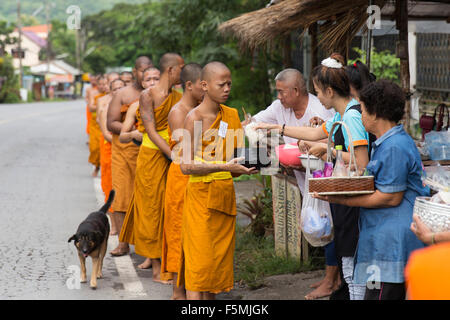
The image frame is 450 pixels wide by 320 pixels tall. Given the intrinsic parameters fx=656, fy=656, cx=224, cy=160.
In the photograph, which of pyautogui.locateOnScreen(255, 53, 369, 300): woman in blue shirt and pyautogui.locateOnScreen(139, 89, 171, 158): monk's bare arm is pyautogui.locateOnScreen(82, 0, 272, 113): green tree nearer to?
pyautogui.locateOnScreen(139, 89, 171, 158): monk's bare arm

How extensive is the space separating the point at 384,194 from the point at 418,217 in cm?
31

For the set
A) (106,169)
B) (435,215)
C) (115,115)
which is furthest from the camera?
(106,169)

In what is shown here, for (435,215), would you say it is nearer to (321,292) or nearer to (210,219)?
(210,219)

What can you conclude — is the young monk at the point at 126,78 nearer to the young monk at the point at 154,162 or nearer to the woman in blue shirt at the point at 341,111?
the young monk at the point at 154,162

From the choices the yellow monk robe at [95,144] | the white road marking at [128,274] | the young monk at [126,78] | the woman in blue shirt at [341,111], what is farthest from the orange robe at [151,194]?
the yellow monk robe at [95,144]

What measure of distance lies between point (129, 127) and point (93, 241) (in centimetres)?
140

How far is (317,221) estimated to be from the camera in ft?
14.0

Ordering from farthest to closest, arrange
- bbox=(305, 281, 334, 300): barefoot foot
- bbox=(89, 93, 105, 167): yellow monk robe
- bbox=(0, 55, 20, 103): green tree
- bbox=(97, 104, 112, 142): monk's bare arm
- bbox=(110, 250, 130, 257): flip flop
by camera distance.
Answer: bbox=(0, 55, 20, 103): green tree < bbox=(89, 93, 105, 167): yellow monk robe < bbox=(97, 104, 112, 142): monk's bare arm < bbox=(110, 250, 130, 257): flip flop < bbox=(305, 281, 334, 300): barefoot foot

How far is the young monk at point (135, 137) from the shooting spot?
618cm

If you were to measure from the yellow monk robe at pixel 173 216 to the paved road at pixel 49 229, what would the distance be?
33 centimetres

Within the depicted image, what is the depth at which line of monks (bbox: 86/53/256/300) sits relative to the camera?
4.58m

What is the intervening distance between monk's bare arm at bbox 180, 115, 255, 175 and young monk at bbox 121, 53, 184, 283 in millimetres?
1237

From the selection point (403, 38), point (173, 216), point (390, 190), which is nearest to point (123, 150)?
point (173, 216)

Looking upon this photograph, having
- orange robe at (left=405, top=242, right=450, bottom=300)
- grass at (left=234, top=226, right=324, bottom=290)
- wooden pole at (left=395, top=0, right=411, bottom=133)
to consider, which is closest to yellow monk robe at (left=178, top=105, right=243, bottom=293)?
grass at (left=234, top=226, right=324, bottom=290)
